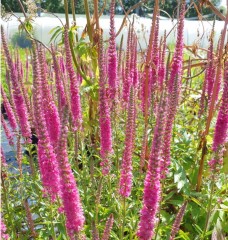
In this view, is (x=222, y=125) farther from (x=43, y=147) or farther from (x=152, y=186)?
(x=43, y=147)

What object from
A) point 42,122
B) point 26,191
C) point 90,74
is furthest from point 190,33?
point 42,122

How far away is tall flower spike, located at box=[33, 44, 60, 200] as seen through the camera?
156cm

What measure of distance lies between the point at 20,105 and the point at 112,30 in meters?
0.88

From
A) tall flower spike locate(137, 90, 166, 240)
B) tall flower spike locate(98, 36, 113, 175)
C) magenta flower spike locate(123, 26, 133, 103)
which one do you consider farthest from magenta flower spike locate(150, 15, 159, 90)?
tall flower spike locate(137, 90, 166, 240)

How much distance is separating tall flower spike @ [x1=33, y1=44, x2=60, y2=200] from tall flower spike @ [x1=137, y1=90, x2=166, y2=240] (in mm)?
494

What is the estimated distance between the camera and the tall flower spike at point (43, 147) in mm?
1563

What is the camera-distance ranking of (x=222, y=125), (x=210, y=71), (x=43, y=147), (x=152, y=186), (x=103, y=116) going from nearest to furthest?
(x=152, y=186) < (x=43, y=147) < (x=222, y=125) < (x=103, y=116) < (x=210, y=71)

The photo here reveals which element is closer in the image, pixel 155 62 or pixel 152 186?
pixel 152 186

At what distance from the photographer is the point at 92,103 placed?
414 centimetres

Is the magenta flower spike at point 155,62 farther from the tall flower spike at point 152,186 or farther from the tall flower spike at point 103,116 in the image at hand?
A: the tall flower spike at point 152,186

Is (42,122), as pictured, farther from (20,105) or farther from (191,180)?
(191,180)

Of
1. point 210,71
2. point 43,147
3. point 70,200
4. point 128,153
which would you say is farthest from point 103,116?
point 210,71

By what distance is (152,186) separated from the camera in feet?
5.27

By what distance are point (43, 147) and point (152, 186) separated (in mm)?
555
